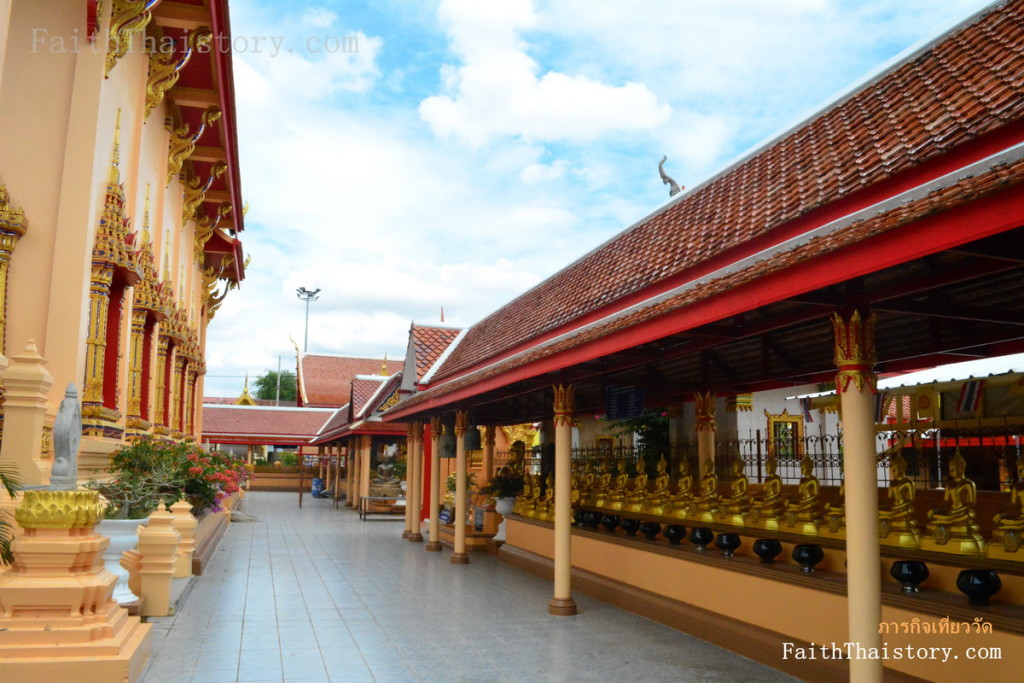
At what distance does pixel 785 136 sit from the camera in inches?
330

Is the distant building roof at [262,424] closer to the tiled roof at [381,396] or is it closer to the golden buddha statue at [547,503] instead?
the tiled roof at [381,396]

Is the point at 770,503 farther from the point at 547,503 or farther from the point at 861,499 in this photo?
the point at 547,503

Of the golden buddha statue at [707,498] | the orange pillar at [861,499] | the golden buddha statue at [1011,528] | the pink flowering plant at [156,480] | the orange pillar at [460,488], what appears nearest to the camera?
the orange pillar at [861,499]

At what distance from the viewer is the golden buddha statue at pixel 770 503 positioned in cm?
766

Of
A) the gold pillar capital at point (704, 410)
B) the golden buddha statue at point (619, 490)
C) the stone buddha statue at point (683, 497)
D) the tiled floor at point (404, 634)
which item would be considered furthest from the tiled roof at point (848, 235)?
the golden buddha statue at point (619, 490)

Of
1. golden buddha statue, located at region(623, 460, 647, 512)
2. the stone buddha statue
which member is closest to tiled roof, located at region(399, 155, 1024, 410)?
the stone buddha statue

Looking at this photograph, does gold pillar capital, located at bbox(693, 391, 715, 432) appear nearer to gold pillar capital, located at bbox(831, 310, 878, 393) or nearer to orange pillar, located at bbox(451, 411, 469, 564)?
orange pillar, located at bbox(451, 411, 469, 564)

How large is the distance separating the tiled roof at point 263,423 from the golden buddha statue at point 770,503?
1243 inches

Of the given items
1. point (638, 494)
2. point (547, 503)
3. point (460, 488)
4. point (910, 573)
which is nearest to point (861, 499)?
point (910, 573)

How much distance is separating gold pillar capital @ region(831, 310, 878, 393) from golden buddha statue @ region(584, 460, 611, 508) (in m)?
6.74

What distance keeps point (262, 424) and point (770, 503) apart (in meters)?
33.8

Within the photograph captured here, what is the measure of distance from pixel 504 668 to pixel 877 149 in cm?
492

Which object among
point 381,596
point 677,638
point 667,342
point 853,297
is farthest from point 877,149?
point 381,596

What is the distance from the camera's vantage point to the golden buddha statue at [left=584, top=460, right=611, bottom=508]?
11.5 meters
